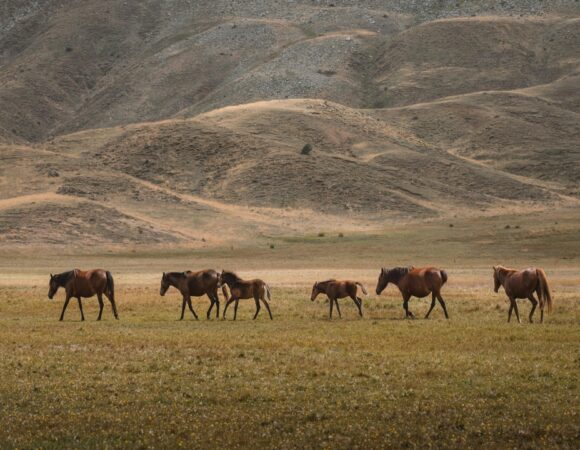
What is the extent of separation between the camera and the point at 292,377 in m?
19.1

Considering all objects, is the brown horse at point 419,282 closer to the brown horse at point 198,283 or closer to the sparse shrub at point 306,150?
the brown horse at point 198,283

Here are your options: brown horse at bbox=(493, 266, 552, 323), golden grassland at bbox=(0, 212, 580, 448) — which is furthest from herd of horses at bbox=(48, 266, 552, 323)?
golden grassland at bbox=(0, 212, 580, 448)

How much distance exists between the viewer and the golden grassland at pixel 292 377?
46.6 feet

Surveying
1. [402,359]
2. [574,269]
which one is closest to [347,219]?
[574,269]

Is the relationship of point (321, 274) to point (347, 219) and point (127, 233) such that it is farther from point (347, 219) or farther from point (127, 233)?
point (347, 219)

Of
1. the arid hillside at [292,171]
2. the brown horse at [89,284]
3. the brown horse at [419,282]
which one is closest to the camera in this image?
the brown horse at [419,282]

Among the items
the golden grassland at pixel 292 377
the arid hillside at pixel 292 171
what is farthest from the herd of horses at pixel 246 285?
the arid hillside at pixel 292 171

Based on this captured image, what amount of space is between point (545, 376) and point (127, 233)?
250 feet

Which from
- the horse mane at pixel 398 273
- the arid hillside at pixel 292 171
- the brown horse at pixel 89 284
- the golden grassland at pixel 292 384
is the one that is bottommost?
the golden grassland at pixel 292 384

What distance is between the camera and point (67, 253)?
83.2 meters

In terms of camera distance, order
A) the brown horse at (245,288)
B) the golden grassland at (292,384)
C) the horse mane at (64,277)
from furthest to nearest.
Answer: the horse mane at (64,277)
the brown horse at (245,288)
the golden grassland at (292,384)

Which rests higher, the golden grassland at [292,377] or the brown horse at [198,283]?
the brown horse at [198,283]

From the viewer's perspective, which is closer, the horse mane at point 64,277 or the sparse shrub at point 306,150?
the horse mane at point 64,277

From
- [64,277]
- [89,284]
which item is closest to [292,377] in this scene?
[89,284]
